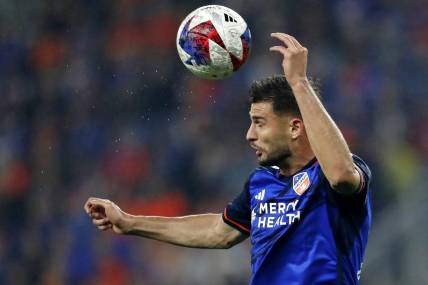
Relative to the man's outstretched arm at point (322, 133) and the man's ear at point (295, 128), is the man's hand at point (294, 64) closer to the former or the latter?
the man's outstretched arm at point (322, 133)

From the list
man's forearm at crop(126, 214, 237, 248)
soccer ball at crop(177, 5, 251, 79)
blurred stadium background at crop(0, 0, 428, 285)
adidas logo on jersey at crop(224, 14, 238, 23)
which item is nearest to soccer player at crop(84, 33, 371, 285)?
man's forearm at crop(126, 214, 237, 248)

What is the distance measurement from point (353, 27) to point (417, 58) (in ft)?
2.54

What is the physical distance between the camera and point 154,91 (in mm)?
9680

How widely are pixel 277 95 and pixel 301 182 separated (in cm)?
41

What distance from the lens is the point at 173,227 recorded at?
181 inches

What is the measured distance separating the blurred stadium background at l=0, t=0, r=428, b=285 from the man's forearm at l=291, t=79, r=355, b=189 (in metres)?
3.82

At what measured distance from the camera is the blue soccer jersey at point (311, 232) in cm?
388

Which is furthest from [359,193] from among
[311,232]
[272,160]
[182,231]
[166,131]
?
[166,131]

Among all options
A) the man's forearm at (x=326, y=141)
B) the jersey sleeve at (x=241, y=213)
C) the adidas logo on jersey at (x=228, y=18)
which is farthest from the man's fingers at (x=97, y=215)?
the man's forearm at (x=326, y=141)

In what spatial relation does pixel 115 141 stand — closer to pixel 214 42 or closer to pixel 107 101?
pixel 107 101

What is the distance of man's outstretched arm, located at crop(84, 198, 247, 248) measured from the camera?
445 cm

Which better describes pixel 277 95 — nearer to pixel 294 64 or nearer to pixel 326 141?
pixel 294 64

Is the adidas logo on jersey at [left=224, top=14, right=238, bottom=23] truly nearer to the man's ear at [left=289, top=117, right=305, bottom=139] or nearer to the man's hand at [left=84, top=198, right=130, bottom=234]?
the man's ear at [left=289, top=117, right=305, bottom=139]

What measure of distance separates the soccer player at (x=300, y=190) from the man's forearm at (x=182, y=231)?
0.25 metres
